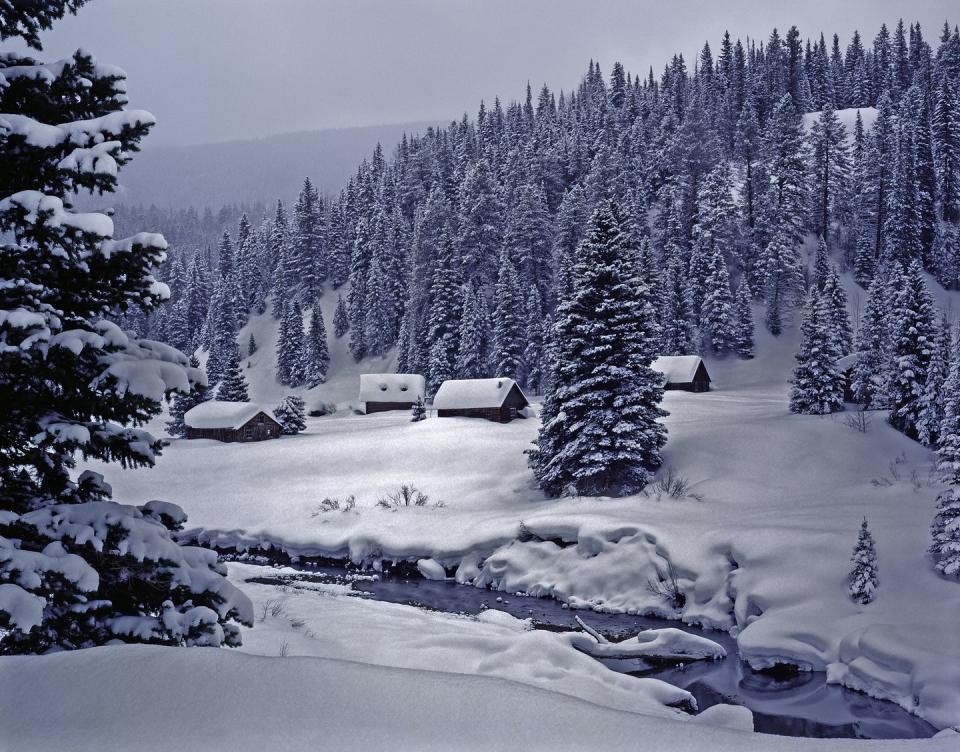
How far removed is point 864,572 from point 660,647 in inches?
264

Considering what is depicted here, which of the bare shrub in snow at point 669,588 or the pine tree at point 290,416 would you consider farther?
the pine tree at point 290,416

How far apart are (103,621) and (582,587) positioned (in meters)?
20.8

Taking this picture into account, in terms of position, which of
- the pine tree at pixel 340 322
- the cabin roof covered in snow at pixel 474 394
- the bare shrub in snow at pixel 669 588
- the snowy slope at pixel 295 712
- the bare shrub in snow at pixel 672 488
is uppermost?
the pine tree at pixel 340 322

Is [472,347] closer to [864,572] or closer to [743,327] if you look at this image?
[743,327]

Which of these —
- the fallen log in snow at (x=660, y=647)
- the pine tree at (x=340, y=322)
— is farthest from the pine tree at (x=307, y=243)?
the fallen log in snow at (x=660, y=647)

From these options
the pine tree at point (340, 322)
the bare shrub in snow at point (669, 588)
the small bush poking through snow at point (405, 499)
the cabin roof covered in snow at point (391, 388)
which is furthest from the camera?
the pine tree at point (340, 322)

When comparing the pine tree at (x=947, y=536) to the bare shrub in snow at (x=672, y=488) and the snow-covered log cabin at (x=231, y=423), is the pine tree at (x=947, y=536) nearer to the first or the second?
the bare shrub in snow at (x=672, y=488)

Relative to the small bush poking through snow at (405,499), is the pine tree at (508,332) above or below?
above

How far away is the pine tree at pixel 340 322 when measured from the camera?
323 ft

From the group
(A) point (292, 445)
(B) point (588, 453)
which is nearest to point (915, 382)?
(B) point (588, 453)

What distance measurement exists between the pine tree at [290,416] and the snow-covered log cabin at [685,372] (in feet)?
Result: 108

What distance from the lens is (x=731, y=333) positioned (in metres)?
70.3

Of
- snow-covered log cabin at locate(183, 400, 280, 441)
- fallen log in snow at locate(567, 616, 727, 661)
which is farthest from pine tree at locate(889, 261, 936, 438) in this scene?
snow-covered log cabin at locate(183, 400, 280, 441)

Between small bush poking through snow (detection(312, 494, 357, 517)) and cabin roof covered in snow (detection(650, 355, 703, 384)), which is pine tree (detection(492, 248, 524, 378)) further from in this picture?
small bush poking through snow (detection(312, 494, 357, 517))
